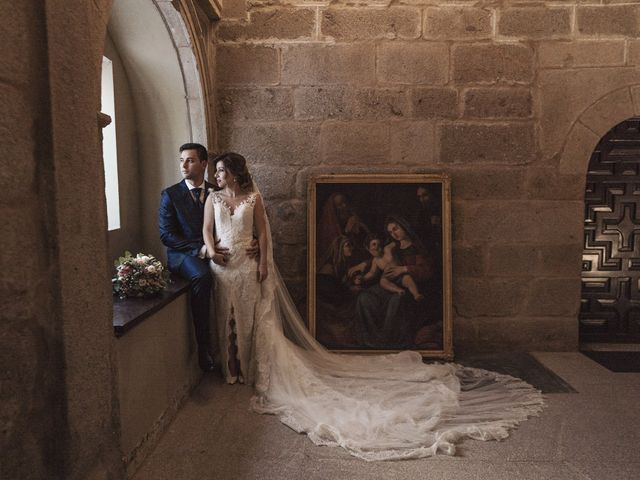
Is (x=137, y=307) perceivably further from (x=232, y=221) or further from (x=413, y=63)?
(x=413, y=63)

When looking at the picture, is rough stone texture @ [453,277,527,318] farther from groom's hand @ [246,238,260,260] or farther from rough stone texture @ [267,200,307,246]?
groom's hand @ [246,238,260,260]

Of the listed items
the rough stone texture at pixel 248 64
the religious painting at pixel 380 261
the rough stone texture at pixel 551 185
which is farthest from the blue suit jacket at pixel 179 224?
the rough stone texture at pixel 551 185

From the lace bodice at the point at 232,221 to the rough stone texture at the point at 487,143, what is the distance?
1.81 metres

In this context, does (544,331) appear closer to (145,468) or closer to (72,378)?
(145,468)

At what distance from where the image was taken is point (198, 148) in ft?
13.8

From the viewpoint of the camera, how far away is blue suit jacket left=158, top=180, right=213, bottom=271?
13.6ft

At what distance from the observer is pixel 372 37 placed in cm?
473

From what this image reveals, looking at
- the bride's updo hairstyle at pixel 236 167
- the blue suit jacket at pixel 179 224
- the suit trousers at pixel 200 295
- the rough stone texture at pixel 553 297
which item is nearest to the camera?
the suit trousers at pixel 200 295

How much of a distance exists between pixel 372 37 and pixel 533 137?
1594 millimetres

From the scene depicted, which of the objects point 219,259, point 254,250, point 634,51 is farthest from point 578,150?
point 219,259

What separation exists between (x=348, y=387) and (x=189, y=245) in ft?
5.02

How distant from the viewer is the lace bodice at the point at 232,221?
159 inches

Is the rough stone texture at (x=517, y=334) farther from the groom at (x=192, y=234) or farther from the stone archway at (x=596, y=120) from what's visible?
the groom at (x=192, y=234)

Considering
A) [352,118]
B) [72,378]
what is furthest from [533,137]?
[72,378]
